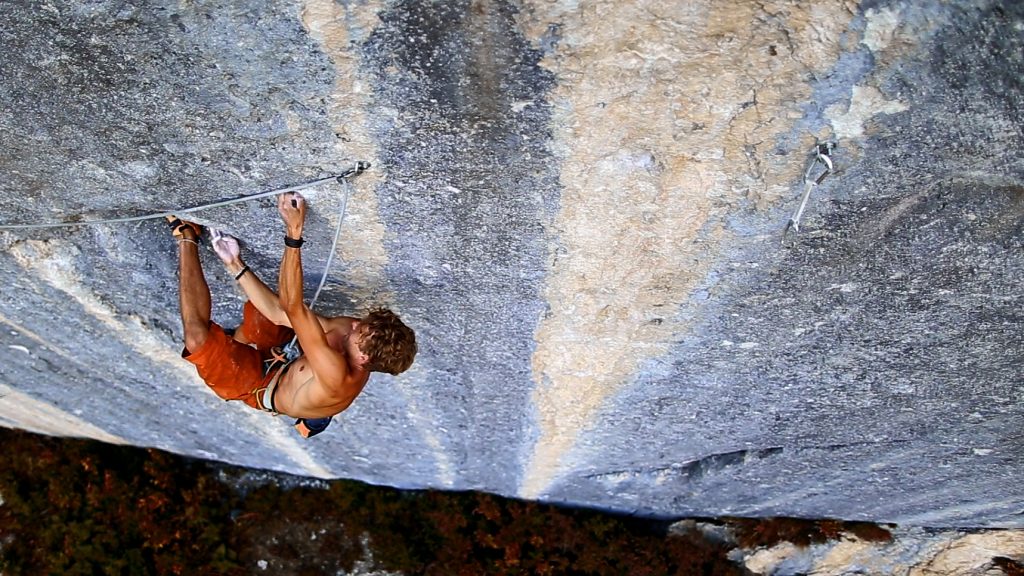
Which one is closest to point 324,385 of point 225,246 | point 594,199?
point 225,246

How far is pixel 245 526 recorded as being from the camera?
636 centimetres

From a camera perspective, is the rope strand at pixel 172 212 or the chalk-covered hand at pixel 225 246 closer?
the rope strand at pixel 172 212

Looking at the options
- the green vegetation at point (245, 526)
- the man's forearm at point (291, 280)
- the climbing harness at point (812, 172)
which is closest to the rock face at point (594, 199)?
the climbing harness at point (812, 172)

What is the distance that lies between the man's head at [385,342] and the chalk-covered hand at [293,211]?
44 cm

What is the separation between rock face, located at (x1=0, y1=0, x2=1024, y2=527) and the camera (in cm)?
191

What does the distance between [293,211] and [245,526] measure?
4515 mm

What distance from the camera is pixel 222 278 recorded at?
3.29 m

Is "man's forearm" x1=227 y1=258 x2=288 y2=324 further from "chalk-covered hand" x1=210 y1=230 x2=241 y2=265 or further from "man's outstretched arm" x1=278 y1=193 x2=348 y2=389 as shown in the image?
"man's outstretched arm" x1=278 y1=193 x2=348 y2=389

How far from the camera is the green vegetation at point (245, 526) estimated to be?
6105 millimetres

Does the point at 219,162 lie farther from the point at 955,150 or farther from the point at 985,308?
the point at 985,308

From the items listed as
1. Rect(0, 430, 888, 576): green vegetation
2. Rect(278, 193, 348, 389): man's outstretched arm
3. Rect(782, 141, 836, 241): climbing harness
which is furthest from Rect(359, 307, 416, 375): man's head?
Rect(0, 430, 888, 576): green vegetation

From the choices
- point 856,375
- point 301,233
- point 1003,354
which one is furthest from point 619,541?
point 301,233

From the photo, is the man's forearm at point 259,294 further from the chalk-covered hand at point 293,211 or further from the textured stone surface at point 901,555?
the textured stone surface at point 901,555

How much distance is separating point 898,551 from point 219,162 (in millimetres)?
4671
